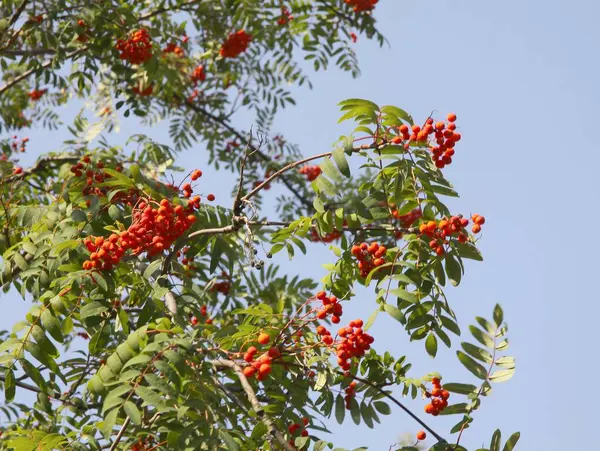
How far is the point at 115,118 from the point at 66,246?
434 cm

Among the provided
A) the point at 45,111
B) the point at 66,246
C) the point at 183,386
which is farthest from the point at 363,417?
the point at 45,111

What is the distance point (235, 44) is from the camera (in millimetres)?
9281

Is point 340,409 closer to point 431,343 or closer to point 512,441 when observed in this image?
point 431,343

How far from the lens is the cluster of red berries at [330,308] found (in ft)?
12.6

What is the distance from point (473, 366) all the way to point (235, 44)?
6.22 m

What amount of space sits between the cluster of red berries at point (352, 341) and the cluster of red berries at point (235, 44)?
5.83 meters

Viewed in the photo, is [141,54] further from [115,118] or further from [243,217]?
[243,217]

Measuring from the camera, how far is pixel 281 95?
1015cm

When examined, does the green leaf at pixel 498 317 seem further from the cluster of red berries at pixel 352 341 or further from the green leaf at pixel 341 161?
the green leaf at pixel 341 161

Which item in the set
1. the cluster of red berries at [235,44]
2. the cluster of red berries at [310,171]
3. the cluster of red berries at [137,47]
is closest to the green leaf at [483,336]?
the cluster of red berries at [137,47]

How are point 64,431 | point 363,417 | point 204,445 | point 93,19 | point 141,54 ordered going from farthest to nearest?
point 141,54 < point 93,19 < point 64,431 < point 363,417 < point 204,445

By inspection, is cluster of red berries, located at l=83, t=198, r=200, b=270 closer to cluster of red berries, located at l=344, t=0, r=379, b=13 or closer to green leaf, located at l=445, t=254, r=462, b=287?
green leaf, located at l=445, t=254, r=462, b=287

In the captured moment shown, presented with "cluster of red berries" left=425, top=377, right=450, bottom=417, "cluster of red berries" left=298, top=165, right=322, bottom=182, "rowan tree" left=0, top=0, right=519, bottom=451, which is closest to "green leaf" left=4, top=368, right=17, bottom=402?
"rowan tree" left=0, top=0, right=519, bottom=451

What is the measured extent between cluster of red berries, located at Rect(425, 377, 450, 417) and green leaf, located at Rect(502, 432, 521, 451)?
0.31m
